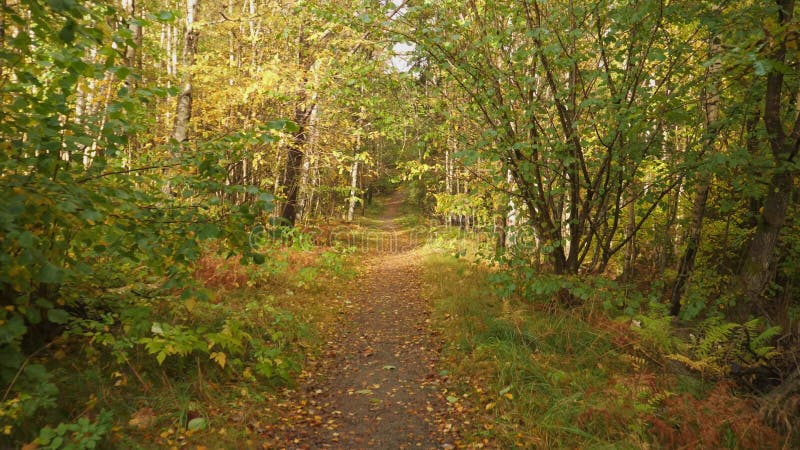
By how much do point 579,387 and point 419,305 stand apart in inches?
198

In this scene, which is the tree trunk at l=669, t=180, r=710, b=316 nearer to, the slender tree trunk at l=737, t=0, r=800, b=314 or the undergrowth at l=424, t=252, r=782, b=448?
the undergrowth at l=424, t=252, r=782, b=448

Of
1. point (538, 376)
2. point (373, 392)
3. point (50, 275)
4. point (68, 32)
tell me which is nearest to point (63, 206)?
point (50, 275)

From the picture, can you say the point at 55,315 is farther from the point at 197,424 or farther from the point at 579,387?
the point at 579,387

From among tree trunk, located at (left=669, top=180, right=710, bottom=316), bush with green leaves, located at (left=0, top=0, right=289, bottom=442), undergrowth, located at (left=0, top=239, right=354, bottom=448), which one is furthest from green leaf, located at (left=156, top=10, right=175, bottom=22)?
tree trunk, located at (left=669, top=180, right=710, bottom=316)

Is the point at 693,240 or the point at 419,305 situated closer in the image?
the point at 693,240

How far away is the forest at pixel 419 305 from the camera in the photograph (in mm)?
3490

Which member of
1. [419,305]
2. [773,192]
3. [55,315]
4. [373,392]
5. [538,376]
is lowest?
[373,392]

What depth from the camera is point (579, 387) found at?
17.2ft

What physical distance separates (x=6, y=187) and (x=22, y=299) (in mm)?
976

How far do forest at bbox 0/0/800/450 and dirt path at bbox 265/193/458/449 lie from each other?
40mm

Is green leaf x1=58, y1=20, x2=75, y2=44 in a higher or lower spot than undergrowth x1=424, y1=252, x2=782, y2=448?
higher

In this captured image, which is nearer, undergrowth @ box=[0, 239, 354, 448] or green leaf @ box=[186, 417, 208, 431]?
undergrowth @ box=[0, 239, 354, 448]

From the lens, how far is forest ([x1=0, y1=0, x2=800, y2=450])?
11.5ft

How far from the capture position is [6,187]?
2.91m
